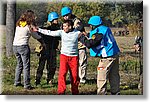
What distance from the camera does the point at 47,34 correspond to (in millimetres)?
8414

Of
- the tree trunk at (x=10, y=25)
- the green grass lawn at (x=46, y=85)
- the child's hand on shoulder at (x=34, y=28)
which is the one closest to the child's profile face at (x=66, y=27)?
the child's hand on shoulder at (x=34, y=28)

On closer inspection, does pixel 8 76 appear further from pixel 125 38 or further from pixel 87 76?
pixel 125 38

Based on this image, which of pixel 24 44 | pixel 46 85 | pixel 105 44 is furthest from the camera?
pixel 46 85

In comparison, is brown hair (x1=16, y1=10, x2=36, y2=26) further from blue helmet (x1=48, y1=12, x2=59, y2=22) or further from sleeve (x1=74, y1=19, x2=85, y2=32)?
sleeve (x1=74, y1=19, x2=85, y2=32)

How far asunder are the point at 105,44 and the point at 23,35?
1280 millimetres

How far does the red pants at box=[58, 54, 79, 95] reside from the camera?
27.6 feet

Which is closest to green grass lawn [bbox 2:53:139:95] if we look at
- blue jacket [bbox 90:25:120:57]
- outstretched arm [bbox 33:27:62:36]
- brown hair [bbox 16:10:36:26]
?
blue jacket [bbox 90:25:120:57]

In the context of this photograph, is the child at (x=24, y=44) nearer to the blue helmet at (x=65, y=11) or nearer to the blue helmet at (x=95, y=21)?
the blue helmet at (x=65, y=11)

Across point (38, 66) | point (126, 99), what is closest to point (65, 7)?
point (38, 66)

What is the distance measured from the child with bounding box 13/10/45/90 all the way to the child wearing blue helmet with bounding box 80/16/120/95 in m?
0.81

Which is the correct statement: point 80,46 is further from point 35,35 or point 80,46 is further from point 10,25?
point 10,25

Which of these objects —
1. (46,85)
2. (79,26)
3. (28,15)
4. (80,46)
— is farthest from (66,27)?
(46,85)

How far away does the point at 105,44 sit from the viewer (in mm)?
8312

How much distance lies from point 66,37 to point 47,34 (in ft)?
0.99
